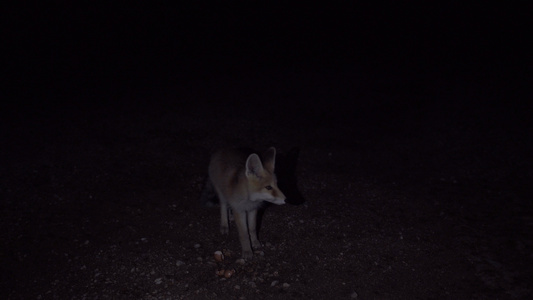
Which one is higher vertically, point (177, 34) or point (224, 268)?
point (177, 34)

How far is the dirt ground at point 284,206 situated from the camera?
4.35 metres

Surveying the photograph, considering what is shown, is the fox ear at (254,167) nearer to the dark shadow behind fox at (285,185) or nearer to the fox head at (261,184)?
the fox head at (261,184)

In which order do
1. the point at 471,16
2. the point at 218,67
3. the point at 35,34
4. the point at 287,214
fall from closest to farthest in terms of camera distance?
the point at 287,214
the point at 218,67
the point at 35,34
the point at 471,16

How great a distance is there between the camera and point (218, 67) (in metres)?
14.1

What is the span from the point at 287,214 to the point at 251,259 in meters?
1.08

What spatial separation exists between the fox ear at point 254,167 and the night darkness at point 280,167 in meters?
1.05

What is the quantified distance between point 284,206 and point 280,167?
45.1 inches

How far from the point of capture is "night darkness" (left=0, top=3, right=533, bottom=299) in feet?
14.6

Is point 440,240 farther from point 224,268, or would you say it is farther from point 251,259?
point 224,268

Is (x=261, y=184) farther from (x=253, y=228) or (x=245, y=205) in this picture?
(x=253, y=228)

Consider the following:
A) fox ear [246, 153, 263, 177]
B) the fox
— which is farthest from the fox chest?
fox ear [246, 153, 263, 177]

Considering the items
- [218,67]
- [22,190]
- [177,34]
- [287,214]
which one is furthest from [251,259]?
[177,34]

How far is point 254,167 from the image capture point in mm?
4336

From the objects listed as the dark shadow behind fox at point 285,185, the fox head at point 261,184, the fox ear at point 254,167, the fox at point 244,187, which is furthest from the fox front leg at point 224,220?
the fox ear at point 254,167
